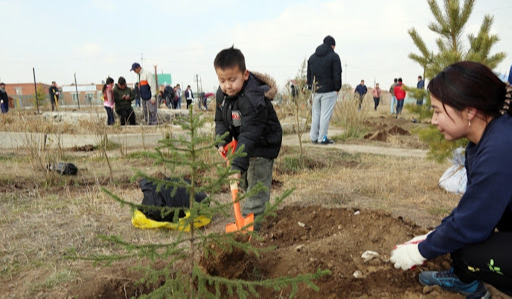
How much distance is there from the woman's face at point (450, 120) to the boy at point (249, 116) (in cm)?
121

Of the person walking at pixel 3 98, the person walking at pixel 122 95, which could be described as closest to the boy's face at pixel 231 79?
the person walking at pixel 122 95

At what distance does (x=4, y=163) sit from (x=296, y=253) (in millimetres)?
5373

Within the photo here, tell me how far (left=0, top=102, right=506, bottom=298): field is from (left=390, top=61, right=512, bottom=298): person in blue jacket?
0.27 metres

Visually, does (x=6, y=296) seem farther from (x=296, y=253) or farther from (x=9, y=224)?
(x=296, y=253)

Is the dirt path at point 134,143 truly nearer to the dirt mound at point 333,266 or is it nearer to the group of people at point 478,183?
the dirt mound at point 333,266

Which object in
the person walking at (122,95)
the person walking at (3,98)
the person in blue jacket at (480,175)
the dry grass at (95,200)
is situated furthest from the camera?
the person walking at (3,98)

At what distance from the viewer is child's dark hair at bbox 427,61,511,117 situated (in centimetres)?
163

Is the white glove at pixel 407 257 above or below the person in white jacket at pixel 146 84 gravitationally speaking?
below

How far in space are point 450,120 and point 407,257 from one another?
0.71 m

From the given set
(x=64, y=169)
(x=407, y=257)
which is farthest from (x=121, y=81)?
(x=407, y=257)

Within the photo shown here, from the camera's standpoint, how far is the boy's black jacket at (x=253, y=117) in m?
2.73

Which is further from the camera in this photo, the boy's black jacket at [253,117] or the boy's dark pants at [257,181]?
the boy's dark pants at [257,181]

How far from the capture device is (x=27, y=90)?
2591 inches

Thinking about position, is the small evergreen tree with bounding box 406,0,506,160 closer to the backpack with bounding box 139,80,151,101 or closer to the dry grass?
the dry grass
